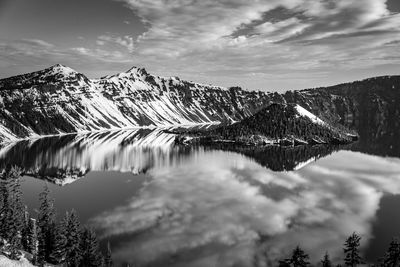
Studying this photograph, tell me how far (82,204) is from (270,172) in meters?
87.9

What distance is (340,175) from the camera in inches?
6412

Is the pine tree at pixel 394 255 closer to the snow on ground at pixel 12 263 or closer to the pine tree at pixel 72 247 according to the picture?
the pine tree at pixel 72 247

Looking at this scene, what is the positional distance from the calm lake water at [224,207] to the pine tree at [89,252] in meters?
5.56

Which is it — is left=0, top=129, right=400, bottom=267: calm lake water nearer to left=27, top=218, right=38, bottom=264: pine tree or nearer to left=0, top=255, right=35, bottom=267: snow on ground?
left=27, top=218, right=38, bottom=264: pine tree

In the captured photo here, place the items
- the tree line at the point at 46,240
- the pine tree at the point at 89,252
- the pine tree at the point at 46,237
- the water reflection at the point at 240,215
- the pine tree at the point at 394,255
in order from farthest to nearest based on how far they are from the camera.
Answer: the water reflection at the point at 240,215
the pine tree at the point at 46,237
the tree line at the point at 46,240
the pine tree at the point at 89,252
the pine tree at the point at 394,255

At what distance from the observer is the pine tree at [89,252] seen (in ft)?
234

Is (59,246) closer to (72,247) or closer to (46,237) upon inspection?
(72,247)

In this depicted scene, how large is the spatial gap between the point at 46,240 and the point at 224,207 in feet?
174

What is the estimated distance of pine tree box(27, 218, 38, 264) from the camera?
235 feet

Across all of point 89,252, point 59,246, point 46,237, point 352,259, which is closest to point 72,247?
point 59,246

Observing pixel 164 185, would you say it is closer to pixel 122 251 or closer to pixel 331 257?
pixel 122 251

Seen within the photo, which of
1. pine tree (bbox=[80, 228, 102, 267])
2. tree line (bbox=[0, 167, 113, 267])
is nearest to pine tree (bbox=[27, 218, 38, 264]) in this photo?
tree line (bbox=[0, 167, 113, 267])

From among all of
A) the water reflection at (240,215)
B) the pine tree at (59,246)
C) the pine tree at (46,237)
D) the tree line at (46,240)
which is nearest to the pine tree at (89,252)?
the tree line at (46,240)

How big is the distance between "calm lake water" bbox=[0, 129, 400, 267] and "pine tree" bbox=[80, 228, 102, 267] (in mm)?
5565
